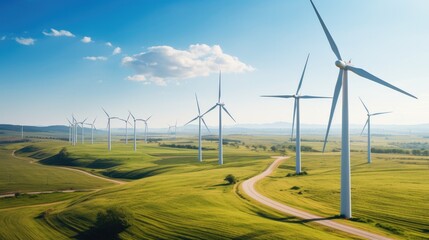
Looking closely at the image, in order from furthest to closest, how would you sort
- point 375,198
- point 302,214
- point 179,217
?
point 375,198
point 179,217
point 302,214

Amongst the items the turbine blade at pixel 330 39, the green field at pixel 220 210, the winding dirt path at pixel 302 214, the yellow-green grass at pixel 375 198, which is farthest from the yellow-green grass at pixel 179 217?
the turbine blade at pixel 330 39

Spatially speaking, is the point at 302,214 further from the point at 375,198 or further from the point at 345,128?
the point at 375,198

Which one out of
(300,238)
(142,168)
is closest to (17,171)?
(142,168)

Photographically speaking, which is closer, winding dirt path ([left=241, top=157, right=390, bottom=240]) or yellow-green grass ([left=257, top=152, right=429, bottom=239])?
winding dirt path ([left=241, top=157, right=390, bottom=240])

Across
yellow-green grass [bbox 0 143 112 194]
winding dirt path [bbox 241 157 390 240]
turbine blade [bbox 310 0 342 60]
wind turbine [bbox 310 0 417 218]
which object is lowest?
yellow-green grass [bbox 0 143 112 194]

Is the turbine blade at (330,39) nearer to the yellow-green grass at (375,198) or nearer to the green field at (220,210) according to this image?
the yellow-green grass at (375,198)

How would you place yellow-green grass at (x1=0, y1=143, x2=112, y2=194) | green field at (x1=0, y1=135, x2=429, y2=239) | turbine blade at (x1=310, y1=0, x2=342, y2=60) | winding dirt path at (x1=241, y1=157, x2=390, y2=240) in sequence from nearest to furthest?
winding dirt path at (x1=241, y1=157, x2=390, y2=240)
green field at (x1=0, y1=135, x2=429, y2=239)
turbine blade at (x1=310, y1=0, x2=342, y2=60)
yellow-green grass at (x1=0, y1=143, x2=112, y2=194)

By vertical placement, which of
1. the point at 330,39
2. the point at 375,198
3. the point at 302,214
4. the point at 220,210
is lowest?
the point at 220,210

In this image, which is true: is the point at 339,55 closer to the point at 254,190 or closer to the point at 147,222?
the point at 254,190

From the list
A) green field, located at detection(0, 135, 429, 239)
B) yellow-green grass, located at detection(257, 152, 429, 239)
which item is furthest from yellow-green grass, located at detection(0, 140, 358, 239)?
yellow-green grass, located at detection(257, 152, 429, 239)

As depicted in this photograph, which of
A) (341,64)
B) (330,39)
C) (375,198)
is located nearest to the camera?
(341,64)

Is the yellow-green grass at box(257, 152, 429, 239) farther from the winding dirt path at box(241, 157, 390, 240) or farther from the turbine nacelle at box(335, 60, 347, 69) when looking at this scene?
the turbine nacelle at box(335, 60, 347, 69)

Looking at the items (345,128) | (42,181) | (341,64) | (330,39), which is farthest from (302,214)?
(42,181)
